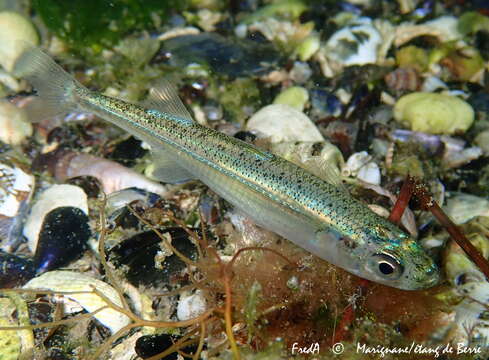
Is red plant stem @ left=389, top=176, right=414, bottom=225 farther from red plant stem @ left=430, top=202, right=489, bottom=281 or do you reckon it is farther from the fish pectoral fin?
the fish pectoral fin

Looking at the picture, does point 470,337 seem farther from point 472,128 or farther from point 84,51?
point 84,51

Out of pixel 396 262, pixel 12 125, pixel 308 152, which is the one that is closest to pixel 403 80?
pixel 308 152

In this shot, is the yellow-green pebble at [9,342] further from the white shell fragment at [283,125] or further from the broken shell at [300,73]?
the broken shell at [300,73]

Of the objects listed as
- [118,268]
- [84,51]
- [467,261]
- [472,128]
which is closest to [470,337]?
[467,261]

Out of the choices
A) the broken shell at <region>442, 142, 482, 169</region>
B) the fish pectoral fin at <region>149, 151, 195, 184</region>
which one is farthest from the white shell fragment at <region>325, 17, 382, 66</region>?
the fish pectoral fin at <region>149, 151, 195, 184</region>

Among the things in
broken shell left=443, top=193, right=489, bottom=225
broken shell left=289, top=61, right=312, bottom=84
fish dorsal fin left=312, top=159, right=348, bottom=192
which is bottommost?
broken shell left=443, top=193, right=489, bottom=225

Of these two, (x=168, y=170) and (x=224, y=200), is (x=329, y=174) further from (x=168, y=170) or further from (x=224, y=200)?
(x=168, y=170)
